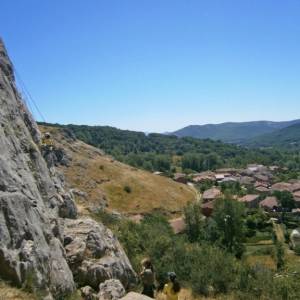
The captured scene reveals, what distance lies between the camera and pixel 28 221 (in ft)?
44.8

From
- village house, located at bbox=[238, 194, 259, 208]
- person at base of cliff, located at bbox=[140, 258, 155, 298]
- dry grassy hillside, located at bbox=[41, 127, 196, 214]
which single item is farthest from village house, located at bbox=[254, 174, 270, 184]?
person at base of cliff, located at bbox=[140, 258, 155, 298]

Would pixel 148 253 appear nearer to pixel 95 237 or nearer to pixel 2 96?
pixel 95 237

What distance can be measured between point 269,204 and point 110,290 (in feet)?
334

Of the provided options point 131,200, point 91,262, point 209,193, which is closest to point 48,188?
point 91,262

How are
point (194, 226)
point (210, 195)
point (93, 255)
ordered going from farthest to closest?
point (210, 195)
point (194, 226)
point (93, 255)

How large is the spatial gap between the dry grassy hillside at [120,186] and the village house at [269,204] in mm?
18500

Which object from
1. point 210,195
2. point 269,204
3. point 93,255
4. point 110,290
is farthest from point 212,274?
point 269,204

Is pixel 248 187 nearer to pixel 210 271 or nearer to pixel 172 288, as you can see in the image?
pixel 210 271

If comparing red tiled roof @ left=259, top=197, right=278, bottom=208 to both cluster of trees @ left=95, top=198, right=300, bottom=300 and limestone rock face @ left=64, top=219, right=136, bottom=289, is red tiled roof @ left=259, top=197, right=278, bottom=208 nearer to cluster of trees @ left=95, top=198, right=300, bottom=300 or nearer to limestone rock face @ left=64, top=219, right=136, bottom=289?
cluster of trees @ left=95, top=198, right=300, bottom=300

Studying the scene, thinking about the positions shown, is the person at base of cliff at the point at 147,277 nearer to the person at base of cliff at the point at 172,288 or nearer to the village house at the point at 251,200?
the person at base of cliff at the point at 172,288

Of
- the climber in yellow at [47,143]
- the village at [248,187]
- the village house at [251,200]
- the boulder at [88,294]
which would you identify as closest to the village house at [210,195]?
the village at [248,187]

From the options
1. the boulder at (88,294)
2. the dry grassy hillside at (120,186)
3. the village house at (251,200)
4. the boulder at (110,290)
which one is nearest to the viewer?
the boulder at (88,294)

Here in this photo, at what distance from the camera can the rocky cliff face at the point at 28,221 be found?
12211 millimetres

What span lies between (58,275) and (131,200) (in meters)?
79.9
